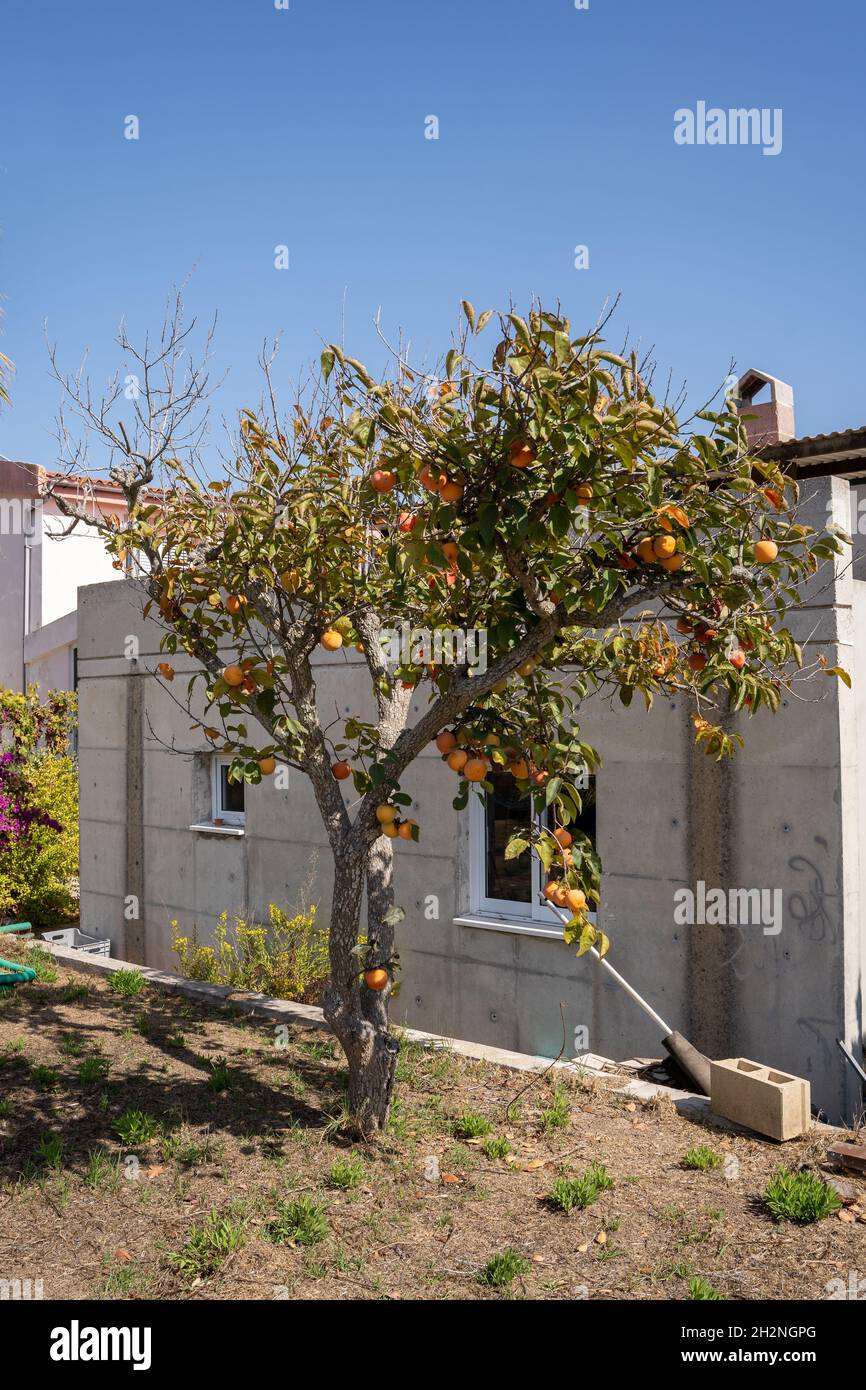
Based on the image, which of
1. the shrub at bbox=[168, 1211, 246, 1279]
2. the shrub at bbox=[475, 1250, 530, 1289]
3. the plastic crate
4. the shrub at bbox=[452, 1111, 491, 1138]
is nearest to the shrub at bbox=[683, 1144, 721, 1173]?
the shrub at bbox=[452, 1111, 491, 1138]

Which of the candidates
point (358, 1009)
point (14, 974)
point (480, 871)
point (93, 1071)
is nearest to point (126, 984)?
point (14, 974)

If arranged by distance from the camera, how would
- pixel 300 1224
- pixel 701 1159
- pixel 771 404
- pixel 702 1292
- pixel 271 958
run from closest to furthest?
pixel 702 1292 < pixel 300 1224 < pixel 701 1159 < pixel 271 958 < pixel 771 404

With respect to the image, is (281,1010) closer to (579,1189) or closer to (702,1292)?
(579,1189)

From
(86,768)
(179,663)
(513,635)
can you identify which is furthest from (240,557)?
(86,768)

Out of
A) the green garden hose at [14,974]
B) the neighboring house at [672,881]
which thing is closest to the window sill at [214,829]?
the neighboring house at [672,881]

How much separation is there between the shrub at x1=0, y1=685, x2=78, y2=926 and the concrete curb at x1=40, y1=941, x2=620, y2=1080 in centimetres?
304

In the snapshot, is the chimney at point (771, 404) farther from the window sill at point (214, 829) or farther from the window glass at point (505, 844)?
the window sill at point (214, 829)

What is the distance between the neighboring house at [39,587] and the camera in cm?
1709

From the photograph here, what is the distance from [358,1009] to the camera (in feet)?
16.1

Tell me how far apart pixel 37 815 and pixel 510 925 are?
7.07m

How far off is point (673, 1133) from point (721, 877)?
1741 mm

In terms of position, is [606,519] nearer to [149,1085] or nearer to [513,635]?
[513,635]

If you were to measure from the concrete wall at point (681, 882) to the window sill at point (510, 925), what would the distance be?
3 centimetres

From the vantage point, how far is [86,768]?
11.6 metres
